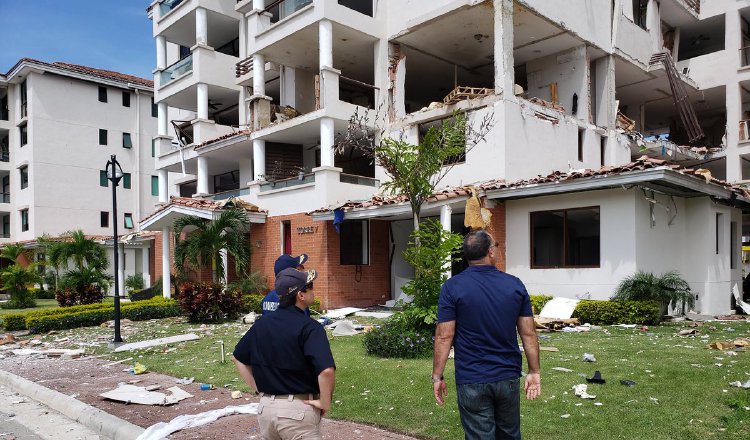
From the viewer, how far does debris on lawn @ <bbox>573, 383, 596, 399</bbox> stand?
265 inches

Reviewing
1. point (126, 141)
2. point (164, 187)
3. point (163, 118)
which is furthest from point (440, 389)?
point (126, 141)

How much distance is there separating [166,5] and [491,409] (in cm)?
3058

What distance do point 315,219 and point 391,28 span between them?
24.4 feet

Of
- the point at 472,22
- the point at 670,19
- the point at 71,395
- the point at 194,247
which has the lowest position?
the point at 71,395

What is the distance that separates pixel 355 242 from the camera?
20.7 metres

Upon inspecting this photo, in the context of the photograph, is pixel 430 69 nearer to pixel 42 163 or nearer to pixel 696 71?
pixel 696 71

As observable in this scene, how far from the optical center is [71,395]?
8.62m

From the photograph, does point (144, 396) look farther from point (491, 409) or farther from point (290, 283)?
point (491, 409)

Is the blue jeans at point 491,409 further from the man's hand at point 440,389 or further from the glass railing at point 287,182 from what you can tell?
the glass railing at point 287,182

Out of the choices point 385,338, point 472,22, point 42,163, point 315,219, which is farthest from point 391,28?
point 42,163

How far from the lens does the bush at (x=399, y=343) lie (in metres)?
9.83

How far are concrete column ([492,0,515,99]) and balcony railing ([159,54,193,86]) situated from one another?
1549cm

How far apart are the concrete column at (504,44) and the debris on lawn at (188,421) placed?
13.7 meters

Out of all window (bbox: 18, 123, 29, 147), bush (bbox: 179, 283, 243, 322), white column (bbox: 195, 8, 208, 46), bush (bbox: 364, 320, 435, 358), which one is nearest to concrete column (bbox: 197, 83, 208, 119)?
white column (bbox: 195, 8, 208, 46)
